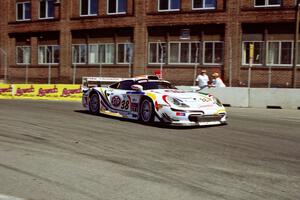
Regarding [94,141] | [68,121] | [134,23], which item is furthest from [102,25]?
[94,141]

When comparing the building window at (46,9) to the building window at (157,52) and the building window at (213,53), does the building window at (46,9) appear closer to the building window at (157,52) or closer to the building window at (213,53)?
the building window at (157,52)

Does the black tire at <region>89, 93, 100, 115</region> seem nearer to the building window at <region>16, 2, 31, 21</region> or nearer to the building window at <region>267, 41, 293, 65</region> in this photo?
the building window at <region>267, 41, 293, 65</region>

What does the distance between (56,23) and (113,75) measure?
23.5ft

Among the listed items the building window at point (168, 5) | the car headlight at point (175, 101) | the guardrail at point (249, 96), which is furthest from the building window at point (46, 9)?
the car headlight at point (175, 101)

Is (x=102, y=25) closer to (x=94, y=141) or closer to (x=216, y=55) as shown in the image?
(x=216, y=55)

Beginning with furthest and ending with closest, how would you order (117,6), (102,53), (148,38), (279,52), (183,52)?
1. (102,53)
2. (117,6)
3. (148,38)
4. (183,52)
5. (279,52)

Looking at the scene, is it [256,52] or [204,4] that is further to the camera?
[204,4]

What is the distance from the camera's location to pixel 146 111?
459 inches

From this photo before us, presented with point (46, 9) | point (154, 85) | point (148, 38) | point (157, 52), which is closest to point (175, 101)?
point (154, 85)

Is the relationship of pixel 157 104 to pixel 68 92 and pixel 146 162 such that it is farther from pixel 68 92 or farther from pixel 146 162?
pixel 68 92

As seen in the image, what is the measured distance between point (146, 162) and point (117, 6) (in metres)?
27.3

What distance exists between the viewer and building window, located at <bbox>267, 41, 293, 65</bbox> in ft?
90.3

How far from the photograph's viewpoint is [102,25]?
33.2m

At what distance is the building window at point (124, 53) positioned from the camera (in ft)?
105
